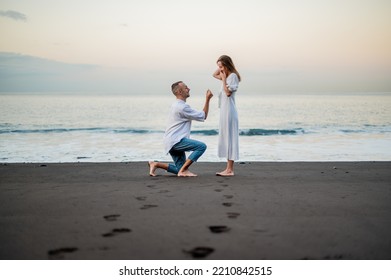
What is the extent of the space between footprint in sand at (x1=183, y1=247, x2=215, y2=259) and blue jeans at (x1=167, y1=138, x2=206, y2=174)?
3306mm

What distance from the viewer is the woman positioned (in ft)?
19.5

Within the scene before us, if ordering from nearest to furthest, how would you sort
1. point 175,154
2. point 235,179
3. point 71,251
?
point 71,251 → point 235,179 → point 175,154

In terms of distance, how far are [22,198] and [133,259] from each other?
247 centimetres

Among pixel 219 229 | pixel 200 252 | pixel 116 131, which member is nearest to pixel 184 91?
pixel 219 229

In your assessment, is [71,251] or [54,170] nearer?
[71,251]

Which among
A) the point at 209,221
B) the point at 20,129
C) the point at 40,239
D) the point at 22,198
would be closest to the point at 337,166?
the point at 209,221

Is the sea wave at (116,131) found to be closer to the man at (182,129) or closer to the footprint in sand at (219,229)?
the man at (182,129)

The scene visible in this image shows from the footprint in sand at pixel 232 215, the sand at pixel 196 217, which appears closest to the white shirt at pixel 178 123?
the sand at pixel 196 217

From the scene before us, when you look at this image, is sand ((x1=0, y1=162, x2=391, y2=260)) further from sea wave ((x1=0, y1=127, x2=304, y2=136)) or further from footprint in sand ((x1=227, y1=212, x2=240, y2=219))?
A: sea wave ((x1=0, y1=127, x2=304, y2=136))

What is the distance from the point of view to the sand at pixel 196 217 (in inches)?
103

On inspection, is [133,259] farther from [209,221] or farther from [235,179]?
[235,179]

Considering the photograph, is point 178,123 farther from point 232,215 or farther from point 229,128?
point 232,215

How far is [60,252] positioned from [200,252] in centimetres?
90
